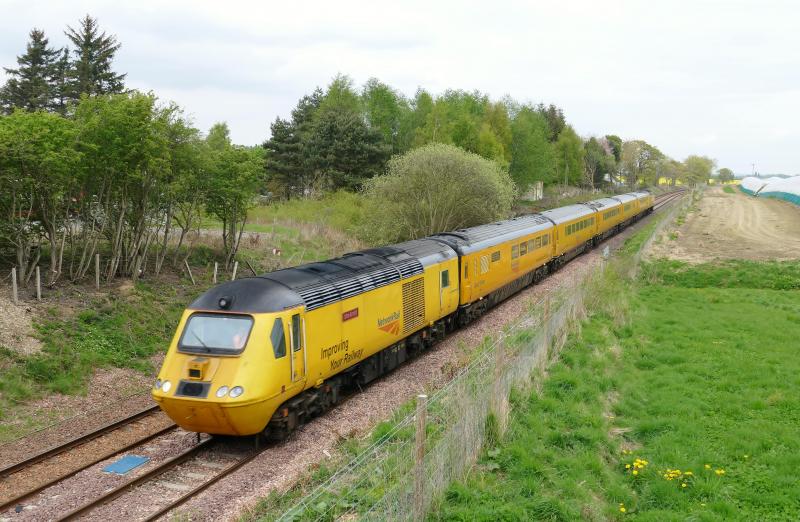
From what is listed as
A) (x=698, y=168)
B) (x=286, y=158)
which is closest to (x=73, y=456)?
(x=286, y=158)

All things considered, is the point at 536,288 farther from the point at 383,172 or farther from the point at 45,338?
the point at 383,172

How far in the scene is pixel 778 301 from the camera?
76.3 feet

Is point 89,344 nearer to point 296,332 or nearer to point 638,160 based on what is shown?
point 296,332

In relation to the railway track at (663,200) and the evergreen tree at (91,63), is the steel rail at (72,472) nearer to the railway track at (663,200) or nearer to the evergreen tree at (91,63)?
the evergreen tree at (91,63)

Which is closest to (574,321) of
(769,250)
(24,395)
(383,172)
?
(24,395)

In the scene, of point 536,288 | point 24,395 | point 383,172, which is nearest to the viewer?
point 24,395

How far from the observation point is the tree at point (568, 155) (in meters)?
87.9

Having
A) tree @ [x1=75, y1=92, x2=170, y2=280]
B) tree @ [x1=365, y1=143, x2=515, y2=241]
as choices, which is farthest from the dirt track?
tree @ [x1=75, y1=92, x2=170, y2=280]

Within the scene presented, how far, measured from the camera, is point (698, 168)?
14262cm

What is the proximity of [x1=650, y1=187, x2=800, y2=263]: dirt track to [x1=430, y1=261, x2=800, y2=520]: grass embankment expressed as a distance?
1685 cm

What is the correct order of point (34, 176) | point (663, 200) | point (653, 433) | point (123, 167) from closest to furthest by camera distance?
point (653, 433)
point (34, 176)
point (123, 167)
point (663, 200)

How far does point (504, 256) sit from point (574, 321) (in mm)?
6546

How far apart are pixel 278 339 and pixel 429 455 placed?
4.31 m

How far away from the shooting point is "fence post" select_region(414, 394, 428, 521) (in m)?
7.34
